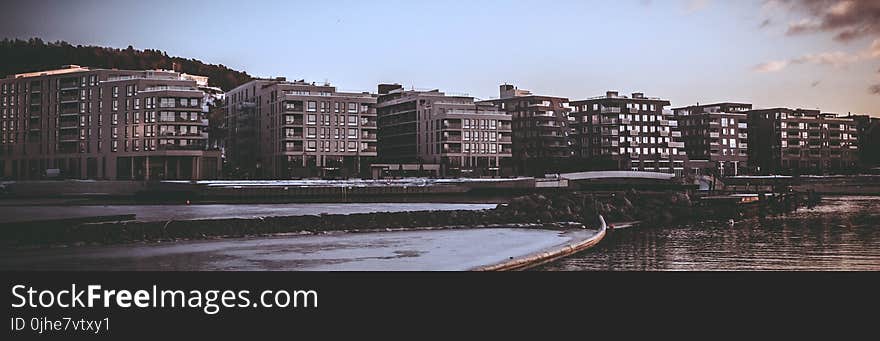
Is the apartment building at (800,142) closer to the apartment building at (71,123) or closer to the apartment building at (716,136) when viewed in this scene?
the apartment building at (716,136)

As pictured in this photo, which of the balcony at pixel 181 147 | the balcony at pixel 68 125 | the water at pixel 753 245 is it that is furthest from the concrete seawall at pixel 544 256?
the balcony at pixel 181 147

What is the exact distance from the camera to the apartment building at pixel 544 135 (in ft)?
55.8

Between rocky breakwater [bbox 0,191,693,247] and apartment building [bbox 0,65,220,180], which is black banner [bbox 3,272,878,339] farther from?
apartment building [bbox 0,65,220,180]

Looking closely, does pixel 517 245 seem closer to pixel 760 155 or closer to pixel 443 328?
pixel 443 328

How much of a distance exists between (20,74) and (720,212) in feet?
49.0

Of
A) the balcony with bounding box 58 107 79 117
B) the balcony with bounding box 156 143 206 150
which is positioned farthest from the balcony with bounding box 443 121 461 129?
the balcony with bounding box 58 107 79 117

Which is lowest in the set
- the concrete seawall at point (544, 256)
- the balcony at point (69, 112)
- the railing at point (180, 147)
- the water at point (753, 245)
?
the water at point (753, 245)

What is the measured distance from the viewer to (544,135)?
2178 cm

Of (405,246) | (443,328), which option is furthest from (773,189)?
(443,328)

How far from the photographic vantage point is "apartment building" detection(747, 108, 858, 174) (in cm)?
1009

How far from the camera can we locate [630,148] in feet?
58.5

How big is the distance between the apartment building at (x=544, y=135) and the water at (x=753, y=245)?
3.85m

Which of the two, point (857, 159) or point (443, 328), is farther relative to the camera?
point (857, 159)

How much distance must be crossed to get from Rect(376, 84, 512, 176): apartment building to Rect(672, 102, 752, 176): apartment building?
20.1 meters
